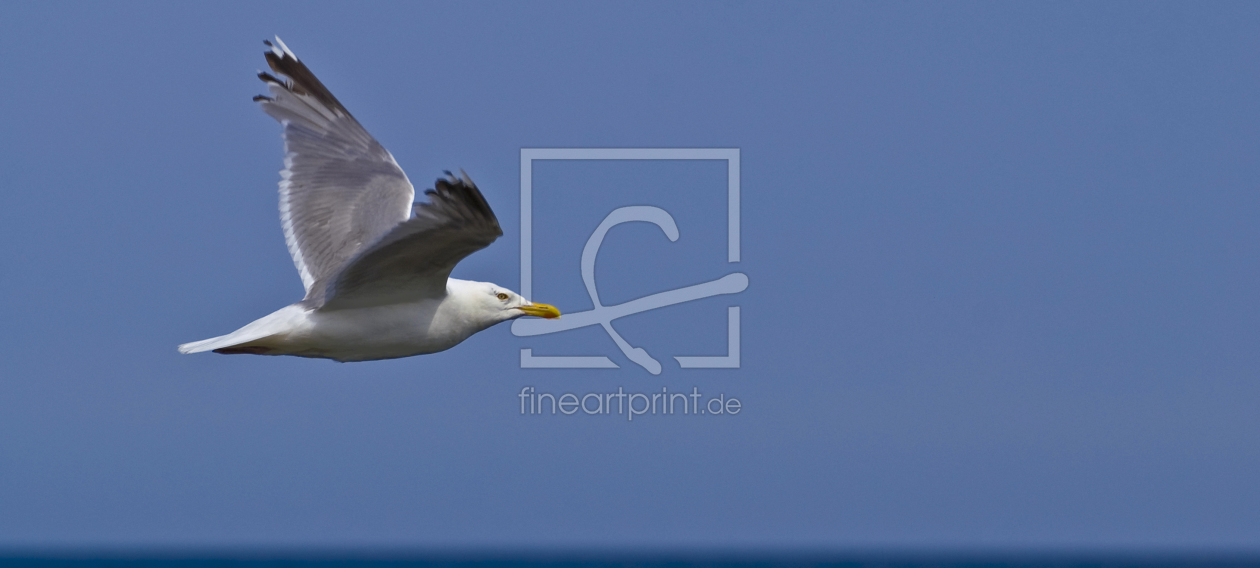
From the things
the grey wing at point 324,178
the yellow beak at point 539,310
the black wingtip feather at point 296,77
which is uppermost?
the black wingtip feather at point 296,77

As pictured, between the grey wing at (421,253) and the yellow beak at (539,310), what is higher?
the grey wing at (421,253)

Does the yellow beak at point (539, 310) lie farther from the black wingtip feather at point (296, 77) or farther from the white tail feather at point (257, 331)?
the black wingtip feather at point (296, 77)

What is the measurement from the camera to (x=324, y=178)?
13.9ft

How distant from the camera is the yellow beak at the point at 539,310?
12.0ft

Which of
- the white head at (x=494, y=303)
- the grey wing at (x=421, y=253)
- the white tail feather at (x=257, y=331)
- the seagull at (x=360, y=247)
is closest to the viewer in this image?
the grey wing at (x=421, y=253)

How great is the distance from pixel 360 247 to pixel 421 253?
0.70 meters

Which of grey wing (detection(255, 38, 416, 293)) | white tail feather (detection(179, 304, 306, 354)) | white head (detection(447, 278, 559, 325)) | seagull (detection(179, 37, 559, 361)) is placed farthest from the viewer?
grey wing (detection(255, 38, 416, 293))

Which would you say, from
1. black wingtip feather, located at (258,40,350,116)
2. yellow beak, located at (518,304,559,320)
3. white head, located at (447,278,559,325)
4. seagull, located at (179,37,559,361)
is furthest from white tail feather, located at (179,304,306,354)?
black wingtip feather, located at (258,40,350,116)

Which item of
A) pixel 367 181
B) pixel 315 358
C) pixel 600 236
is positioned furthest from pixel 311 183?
pixel 600 236

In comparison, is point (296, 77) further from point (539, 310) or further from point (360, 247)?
point (539, 310)

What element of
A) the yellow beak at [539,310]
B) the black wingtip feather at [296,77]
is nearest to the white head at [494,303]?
the yellow beak at [539,310]

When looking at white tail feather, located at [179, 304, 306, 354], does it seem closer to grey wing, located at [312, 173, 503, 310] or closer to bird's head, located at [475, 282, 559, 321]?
grey wing, located at [312, 173, 503, 310]

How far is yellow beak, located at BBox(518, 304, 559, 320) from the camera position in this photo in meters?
3.66

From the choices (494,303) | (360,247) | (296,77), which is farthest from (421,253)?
(296,77)
